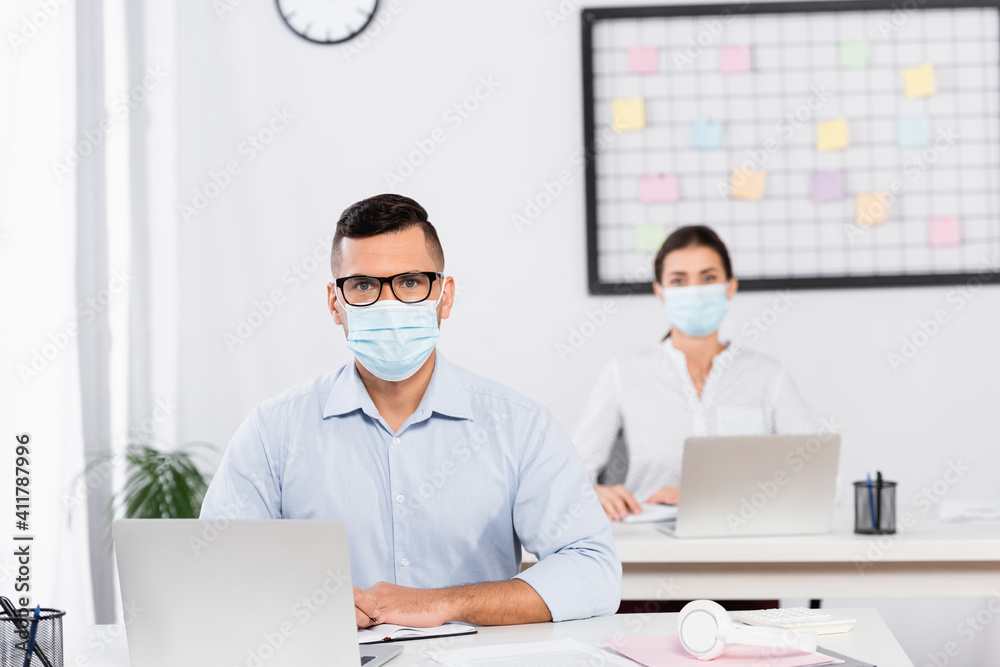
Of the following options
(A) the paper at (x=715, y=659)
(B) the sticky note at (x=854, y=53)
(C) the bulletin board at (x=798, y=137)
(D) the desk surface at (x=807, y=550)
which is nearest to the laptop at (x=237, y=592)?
(A) the paper at (x=715, y=659)

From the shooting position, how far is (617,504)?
7.31 feet

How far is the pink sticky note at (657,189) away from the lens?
3.14m

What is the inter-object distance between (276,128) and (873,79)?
2013 millimetres

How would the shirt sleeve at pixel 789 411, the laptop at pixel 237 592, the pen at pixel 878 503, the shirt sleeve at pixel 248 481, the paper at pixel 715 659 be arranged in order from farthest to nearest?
1. the shirt sleeve at pixel 789 411
2. the pen at pixel 878 503
3. the shirt sleeve at pixel 248 481
4. the paper at pixel 715 659
5. the laptop at pixel 237 592

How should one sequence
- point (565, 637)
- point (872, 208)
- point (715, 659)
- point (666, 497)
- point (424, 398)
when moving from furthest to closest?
point (872, 208) → point (666, 497) → point (424, 398) → point (565, 637) → point (715, 659)

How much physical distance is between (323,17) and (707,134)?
4.43ft

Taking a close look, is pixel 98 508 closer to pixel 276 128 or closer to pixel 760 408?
pixel 276 128

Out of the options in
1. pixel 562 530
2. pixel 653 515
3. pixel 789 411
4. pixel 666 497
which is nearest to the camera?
pixel 562 530

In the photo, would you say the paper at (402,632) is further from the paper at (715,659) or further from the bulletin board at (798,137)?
the bulletin board at (798,137)

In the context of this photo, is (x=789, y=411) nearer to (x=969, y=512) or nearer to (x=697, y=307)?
(x=697, y=307)

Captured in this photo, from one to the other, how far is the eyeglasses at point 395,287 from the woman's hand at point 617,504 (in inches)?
32.2

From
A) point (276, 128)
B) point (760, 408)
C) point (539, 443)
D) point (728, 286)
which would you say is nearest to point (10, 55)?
point (276, 128)

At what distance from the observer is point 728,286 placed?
2.75m

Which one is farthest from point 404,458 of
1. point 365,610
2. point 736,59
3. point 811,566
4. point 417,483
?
point 736,59
